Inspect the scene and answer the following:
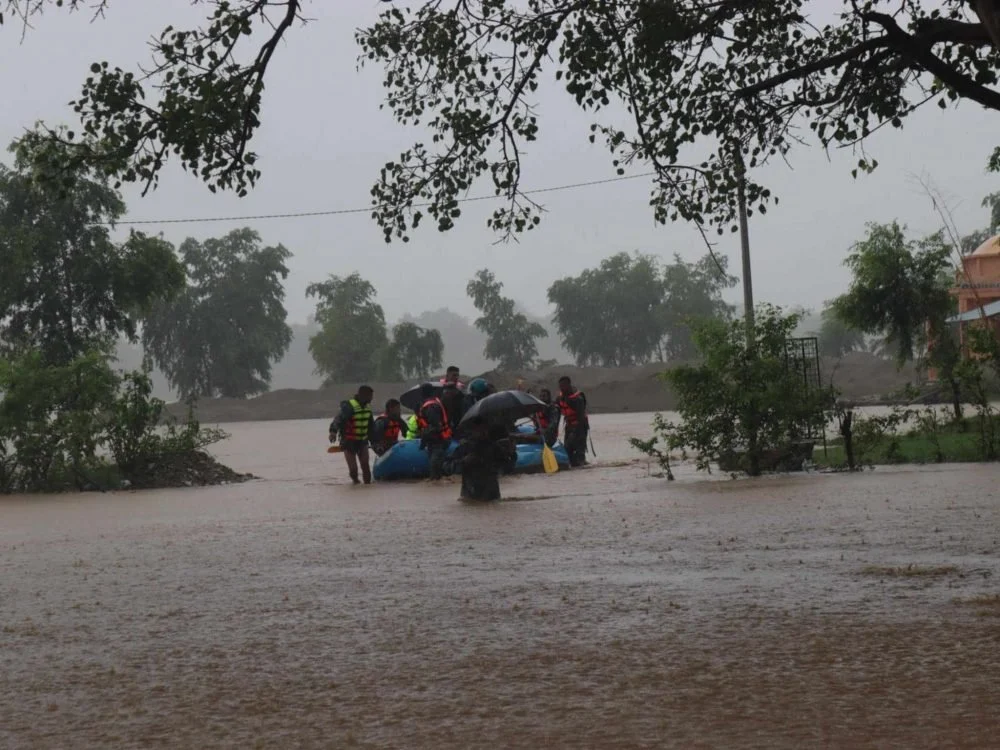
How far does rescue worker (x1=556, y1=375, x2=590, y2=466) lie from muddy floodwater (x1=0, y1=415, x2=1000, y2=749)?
10.4 m

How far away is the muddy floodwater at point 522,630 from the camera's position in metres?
5.83

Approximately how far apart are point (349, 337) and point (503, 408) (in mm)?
101433

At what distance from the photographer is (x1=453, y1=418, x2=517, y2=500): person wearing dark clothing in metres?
18.3

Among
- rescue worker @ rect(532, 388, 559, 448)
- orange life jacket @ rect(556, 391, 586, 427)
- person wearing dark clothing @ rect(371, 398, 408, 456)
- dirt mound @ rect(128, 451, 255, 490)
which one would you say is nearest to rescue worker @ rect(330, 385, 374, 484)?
person wearing dark clothing @ rect(371, 398, 408, 456)

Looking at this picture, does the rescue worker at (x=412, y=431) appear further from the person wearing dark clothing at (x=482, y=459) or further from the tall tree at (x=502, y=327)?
the tall tree at (x=502, y=327)

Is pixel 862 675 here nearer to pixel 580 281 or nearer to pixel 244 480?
pixel 244 480

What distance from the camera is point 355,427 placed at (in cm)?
2406

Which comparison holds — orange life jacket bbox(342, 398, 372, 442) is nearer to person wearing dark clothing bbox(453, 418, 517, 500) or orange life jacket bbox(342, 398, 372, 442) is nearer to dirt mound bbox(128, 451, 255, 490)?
dirt mound bbox(128, 451, 255, 490)

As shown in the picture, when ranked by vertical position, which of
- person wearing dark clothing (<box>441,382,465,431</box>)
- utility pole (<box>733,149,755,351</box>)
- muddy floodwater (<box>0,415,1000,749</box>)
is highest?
utility pole (<box>733,149,755,351</box>)

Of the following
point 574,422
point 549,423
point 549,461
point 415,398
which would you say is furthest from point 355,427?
point 574,422

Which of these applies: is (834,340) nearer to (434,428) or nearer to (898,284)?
(898,284)

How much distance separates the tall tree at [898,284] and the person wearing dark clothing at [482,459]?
661 inches

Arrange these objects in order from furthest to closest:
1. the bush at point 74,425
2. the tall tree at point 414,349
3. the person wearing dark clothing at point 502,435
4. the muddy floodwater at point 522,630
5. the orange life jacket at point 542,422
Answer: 1. the tall tree at point 414,349
2. the bush at point 74,425
3. the orange life jacket at point 542,422
4. the person wearing dark clothing at point 502,435
5. the muddy floodwater at point 522,630

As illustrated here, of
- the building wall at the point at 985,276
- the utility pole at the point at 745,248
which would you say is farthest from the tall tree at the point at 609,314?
the utility pole at the point at 745,248
